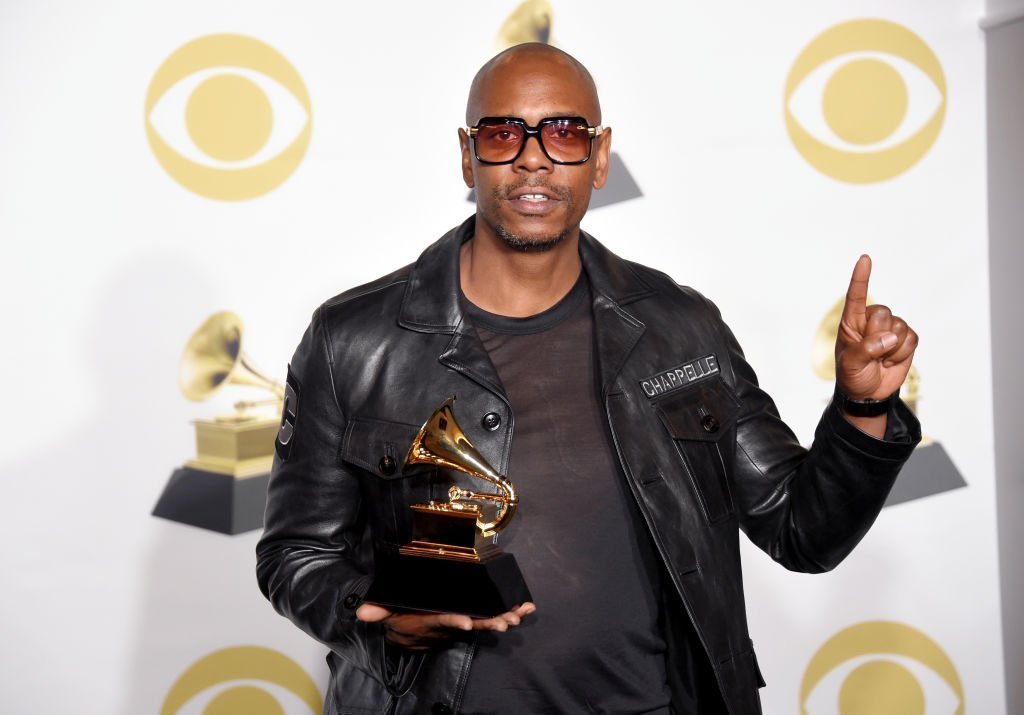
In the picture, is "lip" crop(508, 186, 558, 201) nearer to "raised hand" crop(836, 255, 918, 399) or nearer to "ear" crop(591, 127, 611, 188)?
"ear" crop(591, 127, 611, 188)

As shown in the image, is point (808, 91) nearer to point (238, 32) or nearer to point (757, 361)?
point (757, 361)

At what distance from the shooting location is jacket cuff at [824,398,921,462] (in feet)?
6.52

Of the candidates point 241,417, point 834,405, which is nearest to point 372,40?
point 241,417

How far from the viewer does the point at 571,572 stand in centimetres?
202

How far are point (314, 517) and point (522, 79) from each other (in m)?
0.94

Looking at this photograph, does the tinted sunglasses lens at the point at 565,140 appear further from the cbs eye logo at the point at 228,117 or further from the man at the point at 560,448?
the cbs eye logo at the point at 228,117

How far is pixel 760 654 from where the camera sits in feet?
12.2

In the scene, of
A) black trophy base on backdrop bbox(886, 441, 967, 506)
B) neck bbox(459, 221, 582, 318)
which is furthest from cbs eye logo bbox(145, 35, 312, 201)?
black trophy base on backdrop bbox(886, 441, 967, 506)

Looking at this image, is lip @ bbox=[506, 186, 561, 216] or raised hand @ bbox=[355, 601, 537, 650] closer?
raised hand @ bbox=[355, 601, 537, 650]

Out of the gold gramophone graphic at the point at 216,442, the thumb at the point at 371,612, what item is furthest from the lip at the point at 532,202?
the gold gramophone graphic at the point at 216,442

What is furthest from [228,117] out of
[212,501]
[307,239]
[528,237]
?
[528,237]

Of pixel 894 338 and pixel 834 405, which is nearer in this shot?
pixel 894 338

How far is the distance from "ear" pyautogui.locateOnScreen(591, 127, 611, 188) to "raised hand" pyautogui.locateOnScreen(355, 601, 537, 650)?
96 centimetres

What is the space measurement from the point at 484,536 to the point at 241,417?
1.56 metres
